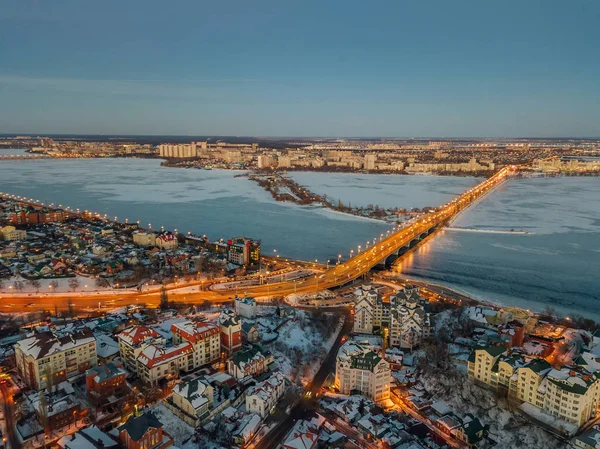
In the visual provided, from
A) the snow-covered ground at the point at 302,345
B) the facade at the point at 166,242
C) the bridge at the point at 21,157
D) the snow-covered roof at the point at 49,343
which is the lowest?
the snow-covered ground at the point at 302,345

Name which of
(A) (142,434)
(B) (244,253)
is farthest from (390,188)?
(A) (142,434)

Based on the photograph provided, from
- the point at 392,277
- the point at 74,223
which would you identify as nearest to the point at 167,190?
the point at 74,223

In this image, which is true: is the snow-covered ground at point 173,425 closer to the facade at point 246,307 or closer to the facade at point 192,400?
the facade at point 192,400

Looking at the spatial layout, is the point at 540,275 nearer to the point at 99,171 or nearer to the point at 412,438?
the point at 412,438

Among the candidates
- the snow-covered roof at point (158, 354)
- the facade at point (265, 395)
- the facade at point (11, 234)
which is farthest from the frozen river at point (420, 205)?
the snow-covered roof at point (158, 354)

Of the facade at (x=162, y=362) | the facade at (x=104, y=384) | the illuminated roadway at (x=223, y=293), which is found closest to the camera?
the facade at (x=104, y=384)

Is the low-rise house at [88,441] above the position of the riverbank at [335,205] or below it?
below

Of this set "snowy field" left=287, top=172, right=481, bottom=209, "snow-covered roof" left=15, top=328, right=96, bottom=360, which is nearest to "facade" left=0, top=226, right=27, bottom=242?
"snow-covered roof" left=15, top=328, right=96, bottom=360
